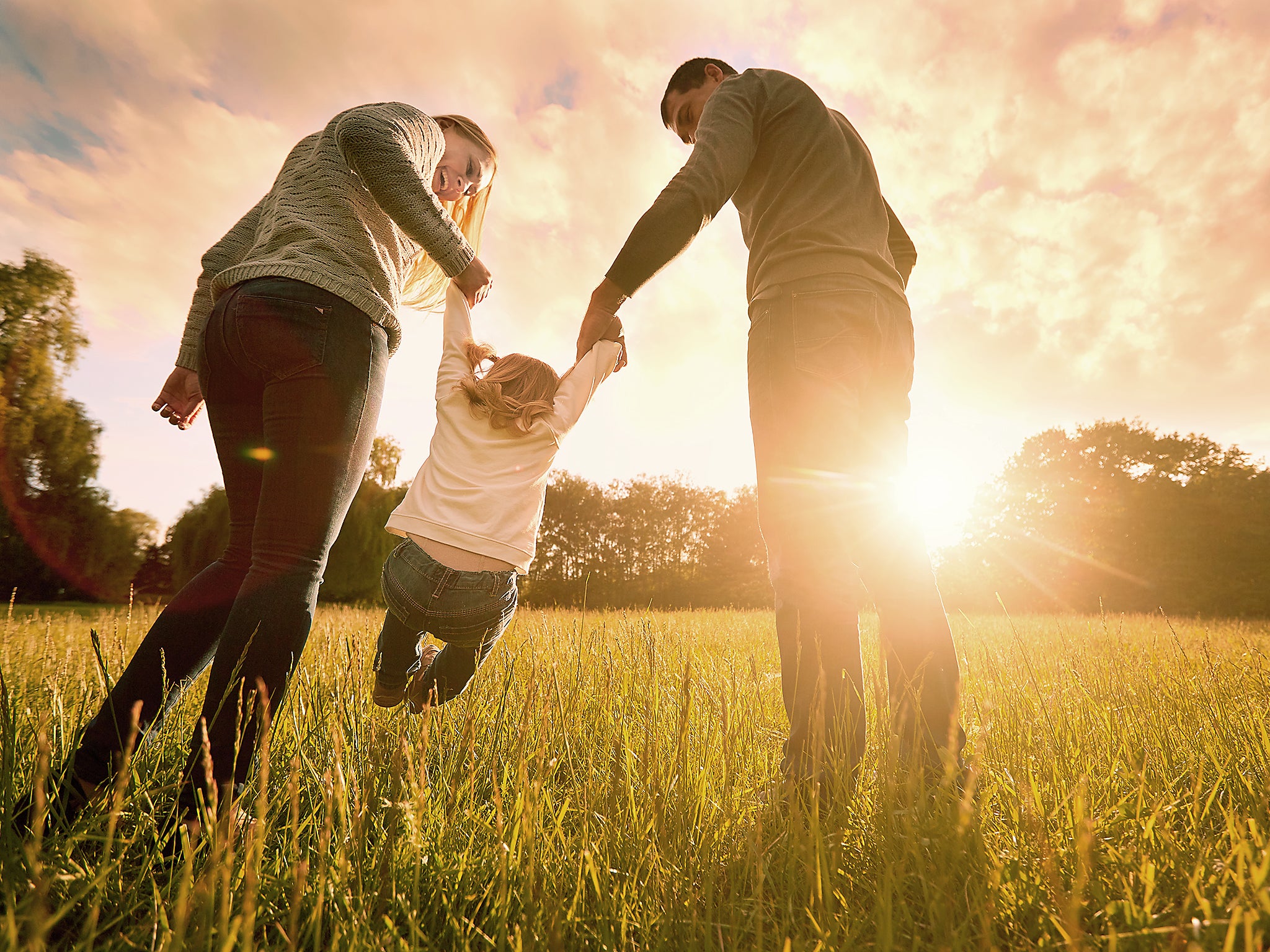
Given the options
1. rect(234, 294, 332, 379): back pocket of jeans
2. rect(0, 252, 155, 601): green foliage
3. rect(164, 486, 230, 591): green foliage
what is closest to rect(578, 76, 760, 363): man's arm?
rect(234, 294, 332, 379): back pocket of jeans

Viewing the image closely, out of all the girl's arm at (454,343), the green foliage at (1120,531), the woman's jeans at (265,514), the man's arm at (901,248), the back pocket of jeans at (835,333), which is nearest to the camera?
the woman's jeans at (265,514)

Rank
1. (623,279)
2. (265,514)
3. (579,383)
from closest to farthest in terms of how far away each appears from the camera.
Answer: (265,514)
(623,279)
(579,383)

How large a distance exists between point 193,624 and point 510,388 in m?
1.39

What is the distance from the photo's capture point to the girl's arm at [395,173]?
1696mm

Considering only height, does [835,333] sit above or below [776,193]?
below

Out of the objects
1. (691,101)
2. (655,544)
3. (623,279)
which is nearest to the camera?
(623,279)

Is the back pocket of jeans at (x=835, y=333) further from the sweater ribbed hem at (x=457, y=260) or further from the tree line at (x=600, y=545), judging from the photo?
the tree line at (x=600, y=545)

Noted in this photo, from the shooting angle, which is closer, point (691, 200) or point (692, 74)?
point (691, 200)

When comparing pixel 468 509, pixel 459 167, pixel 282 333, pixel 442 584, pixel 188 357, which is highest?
pixel 459 167

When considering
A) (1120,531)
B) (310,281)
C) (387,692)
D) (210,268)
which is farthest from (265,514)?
(1120,531)

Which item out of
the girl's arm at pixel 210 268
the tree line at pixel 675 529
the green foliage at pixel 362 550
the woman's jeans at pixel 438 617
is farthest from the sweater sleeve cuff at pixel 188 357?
the green foliage at pixel 362 550

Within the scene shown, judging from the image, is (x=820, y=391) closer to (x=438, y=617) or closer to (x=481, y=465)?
(x=481, y=465)

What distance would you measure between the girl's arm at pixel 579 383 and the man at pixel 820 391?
6.8 inches

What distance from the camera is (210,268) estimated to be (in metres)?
1.94
